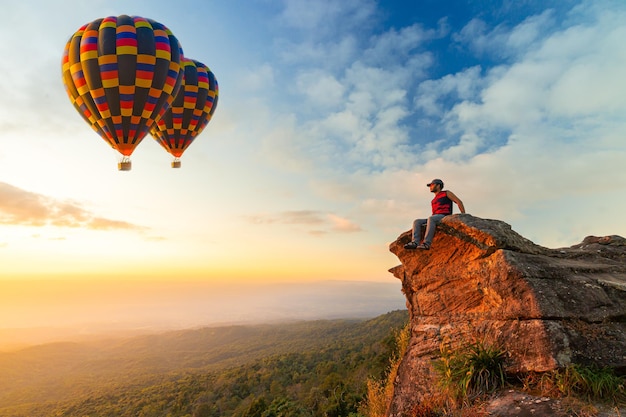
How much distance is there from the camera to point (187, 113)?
2689 centimetres

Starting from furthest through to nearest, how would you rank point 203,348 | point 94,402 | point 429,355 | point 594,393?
1. point 203,348
2. point 94,402
3. point 429,355
4. point 594,393

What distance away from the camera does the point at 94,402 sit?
231 ft

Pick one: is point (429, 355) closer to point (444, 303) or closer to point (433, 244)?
point (444, 303)

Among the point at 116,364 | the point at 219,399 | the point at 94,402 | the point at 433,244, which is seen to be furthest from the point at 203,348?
the point at 433,244

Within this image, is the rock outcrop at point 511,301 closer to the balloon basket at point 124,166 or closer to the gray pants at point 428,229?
the gray pants at point 428,229

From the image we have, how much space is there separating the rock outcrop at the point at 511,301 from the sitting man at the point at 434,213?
0.35 m

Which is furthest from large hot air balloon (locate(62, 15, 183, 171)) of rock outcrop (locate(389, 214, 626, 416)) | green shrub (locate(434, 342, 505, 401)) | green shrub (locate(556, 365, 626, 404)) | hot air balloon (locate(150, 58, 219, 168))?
green shrub (locate(556, 365, 626, 404))

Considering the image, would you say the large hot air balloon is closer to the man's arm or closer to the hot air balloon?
the hot air balloon

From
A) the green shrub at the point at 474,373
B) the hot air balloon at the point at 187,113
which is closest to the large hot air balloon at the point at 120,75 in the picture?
the hot air balloon at the point at 187,113

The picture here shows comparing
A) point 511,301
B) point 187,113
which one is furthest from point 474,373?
point 187,113

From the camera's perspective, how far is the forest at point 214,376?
25.4 metres

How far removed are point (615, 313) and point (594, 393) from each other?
6.71 ft

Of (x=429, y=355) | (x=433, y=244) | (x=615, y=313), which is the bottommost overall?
(x=429, y=355)

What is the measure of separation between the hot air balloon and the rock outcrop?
2344 centimetres
